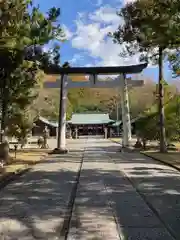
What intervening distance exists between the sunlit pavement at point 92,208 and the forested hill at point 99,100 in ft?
192

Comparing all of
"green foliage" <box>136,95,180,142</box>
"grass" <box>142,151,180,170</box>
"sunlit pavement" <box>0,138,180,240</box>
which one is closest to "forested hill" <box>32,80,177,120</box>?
"green foliage" <box>136,95,180,142</box>

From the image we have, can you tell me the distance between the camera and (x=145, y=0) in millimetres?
25016

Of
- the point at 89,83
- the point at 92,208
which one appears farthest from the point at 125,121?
the point at 92,208

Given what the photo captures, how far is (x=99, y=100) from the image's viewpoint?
4707 inches

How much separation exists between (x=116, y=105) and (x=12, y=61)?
265ft

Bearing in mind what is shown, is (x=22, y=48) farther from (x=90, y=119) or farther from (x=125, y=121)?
(x=90, y=119)

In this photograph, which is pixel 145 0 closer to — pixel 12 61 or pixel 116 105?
pixel 12 61

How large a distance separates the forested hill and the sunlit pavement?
58439 millimetres

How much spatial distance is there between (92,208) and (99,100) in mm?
110681

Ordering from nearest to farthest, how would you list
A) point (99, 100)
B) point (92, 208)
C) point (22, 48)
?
point (92, 208) < point (22, 48) < point (99, 100)

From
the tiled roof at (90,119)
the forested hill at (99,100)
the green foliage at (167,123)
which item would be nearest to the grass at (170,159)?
the green foliage at (167,123)

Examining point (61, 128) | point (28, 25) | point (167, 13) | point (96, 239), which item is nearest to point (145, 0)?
point (28, 25)

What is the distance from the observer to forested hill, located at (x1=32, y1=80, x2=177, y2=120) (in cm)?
8479

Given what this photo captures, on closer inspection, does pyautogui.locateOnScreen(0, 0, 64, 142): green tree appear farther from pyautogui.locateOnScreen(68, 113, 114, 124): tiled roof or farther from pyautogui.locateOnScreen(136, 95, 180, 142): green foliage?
pyautogui.locateOnScreen(68, 113, 114, 124): tiled roof
